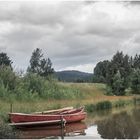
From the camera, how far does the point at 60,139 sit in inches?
1072

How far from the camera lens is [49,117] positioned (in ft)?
111

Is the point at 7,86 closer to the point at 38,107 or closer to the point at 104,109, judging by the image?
the point at 38,107

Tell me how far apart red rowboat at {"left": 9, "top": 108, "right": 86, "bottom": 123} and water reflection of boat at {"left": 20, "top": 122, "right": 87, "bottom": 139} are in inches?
29.6

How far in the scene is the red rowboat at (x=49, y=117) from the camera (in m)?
32.0

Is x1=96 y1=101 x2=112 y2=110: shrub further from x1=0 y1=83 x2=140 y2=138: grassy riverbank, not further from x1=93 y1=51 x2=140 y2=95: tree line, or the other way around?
x1=93 y1=51 x2=140 y2=95: tree line

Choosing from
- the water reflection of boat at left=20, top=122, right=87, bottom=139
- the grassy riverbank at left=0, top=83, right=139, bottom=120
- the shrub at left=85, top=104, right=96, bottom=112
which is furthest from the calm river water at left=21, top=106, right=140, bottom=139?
the shrub at left=85, top=104, right=96, bottom=112

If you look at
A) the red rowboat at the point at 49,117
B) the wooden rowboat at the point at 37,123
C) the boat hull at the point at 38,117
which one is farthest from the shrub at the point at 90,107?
the wooden rowboat at the point at 37,123

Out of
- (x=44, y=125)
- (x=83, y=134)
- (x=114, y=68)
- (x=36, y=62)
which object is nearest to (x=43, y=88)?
(x=44, y=125)

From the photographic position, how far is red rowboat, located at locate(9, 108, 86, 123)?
1261 inches

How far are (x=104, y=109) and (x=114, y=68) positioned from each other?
30262 millimetres

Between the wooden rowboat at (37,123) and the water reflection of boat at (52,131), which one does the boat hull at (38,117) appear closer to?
the wooden rowboat at (37,123)

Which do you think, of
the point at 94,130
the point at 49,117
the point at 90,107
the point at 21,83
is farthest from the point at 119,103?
the point at 94,130

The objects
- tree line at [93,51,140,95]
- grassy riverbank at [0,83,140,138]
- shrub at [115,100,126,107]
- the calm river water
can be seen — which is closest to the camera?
the calm river water

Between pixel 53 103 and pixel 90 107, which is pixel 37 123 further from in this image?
pixel 90 107
